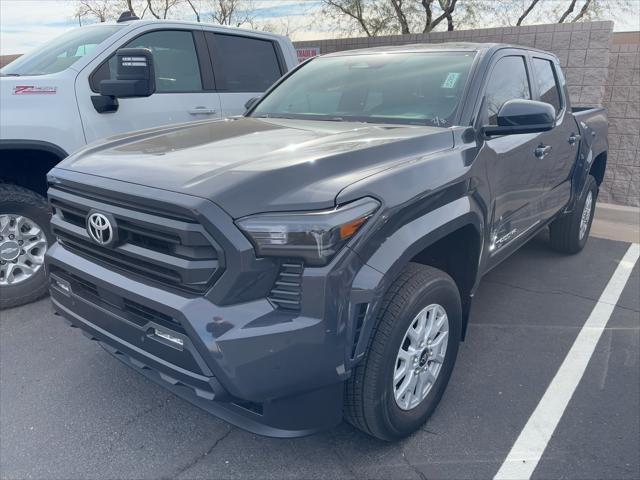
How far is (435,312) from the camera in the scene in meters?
2.55

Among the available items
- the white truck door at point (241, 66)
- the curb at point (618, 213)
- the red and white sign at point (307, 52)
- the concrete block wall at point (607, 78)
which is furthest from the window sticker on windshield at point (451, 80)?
the red and white sign at point (307, 52)

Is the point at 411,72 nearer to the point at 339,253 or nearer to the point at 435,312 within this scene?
the point at 435,312

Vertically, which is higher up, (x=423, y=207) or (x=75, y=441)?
(x=423, y=207)

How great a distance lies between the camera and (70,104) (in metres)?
3.92

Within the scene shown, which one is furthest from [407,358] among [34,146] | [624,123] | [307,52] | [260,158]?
[307,52]

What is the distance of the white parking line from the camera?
2457 millimetres

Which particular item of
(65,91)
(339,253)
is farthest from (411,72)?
(65,91)

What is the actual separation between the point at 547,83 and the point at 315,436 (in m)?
3.32

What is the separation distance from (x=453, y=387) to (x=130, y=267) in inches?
74.7

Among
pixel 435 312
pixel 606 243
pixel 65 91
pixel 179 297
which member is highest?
pixel 65 91

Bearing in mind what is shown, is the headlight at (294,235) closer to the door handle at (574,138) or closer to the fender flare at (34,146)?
the fender flare at (34,146)

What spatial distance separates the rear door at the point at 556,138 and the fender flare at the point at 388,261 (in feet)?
5.30

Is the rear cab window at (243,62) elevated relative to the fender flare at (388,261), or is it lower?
elevated

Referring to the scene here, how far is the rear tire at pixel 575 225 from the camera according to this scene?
16.7 ft
